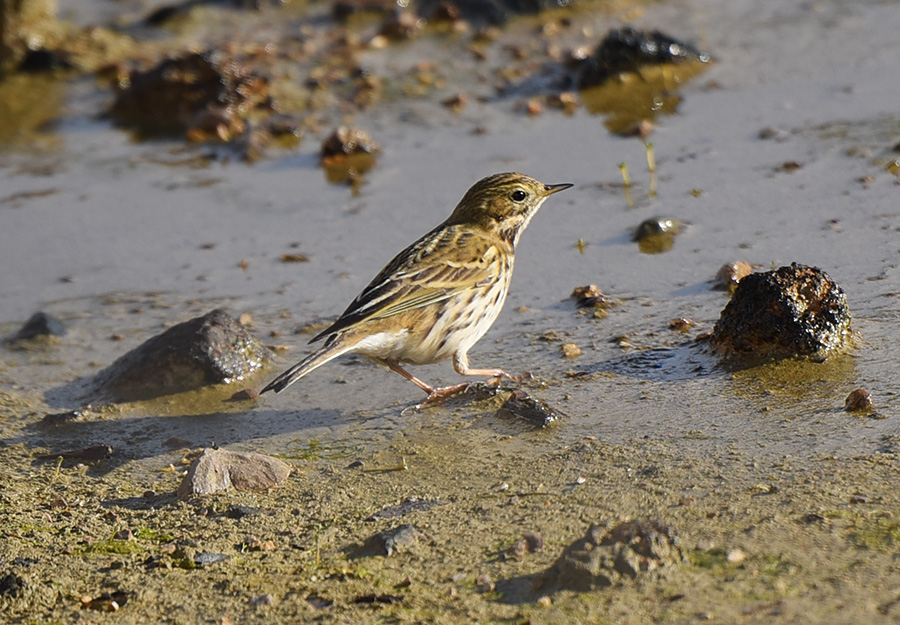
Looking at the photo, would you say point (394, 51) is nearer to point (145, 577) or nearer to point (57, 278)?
point (57, 278)

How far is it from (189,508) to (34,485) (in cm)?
102

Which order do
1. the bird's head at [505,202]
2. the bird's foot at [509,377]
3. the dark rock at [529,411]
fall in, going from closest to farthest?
the dark rock at [529,411] < the bird's foot at [509,377] < the bird's head at [505,202]

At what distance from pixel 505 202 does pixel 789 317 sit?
223 cm

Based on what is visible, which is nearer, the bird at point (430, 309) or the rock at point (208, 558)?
the rock at point (208, 558)

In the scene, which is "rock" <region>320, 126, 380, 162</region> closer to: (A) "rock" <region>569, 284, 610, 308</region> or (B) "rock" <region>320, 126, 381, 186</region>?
(B) "rock" <region>320, 126, 381, 186</region>

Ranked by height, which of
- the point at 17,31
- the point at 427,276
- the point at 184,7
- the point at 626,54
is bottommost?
the point at 427,276

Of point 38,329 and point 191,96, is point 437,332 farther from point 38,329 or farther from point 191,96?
point 191,96

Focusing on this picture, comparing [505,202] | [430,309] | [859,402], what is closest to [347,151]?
[505,202]

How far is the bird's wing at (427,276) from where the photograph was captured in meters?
6.96

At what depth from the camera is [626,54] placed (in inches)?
468

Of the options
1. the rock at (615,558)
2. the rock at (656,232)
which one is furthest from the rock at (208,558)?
the rock at (656,232)

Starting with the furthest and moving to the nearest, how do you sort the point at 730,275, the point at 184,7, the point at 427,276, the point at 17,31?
1. the point at 184,7
2. the point at 17,31
3. the point at 730,275
4. the point at 427,276

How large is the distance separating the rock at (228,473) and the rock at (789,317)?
105 inches

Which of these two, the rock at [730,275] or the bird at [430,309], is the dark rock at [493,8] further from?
the rock at [730,275]
